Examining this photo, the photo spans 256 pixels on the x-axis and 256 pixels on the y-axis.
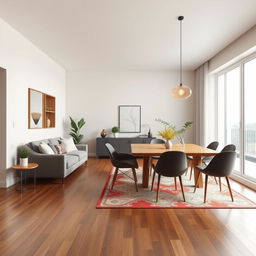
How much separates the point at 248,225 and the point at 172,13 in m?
3.05

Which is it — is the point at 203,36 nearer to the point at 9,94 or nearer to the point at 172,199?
the point at 172,199

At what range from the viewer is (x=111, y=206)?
287 cm

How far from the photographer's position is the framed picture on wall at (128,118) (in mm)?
7090

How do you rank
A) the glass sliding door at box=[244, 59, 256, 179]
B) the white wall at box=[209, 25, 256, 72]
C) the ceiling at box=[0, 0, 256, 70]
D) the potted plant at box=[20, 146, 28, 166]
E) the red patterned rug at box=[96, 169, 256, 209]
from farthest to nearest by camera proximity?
the glass sliding door at box=[244, 59, 256, 179], the white wall at box=[209, 25, 256, 72], the potted plant at box=[20, 146, 28, 166], the ceiling at box=[0, 0, 256, 70], the red patterned rug at box=[96, 169, 256, 209]

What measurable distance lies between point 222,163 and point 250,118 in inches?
69.8

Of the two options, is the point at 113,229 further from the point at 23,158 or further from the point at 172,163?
the point at 23,158

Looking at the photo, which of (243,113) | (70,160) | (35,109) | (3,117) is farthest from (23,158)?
(243,113)

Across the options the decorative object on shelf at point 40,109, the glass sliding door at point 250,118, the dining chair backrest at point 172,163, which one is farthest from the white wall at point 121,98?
the dining chair backrest at point 172,163

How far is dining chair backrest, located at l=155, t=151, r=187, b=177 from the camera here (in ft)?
9.75

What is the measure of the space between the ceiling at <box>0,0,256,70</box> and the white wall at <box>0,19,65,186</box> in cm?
21

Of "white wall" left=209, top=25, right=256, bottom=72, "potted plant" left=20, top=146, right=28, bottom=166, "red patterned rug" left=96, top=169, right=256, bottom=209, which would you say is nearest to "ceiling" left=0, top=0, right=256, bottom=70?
"white wall" left=209, top=25, right=256, bottom=72

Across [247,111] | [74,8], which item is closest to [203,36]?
[247,111]

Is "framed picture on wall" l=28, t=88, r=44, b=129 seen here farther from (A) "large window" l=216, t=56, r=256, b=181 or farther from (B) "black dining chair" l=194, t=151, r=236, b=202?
(A) "large window" l=216, t=56, r=256, b=181

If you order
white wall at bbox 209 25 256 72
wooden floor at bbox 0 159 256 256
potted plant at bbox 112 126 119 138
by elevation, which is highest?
white wall at bbox 209 25 256 72
